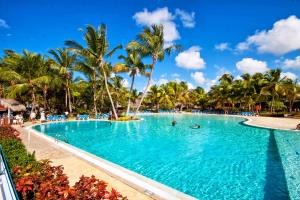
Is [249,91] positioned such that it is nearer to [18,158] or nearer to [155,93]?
[155,93]

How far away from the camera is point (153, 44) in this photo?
2667 cm

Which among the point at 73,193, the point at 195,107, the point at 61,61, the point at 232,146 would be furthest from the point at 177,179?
the point at 195,107

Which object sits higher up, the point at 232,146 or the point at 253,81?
the point at 253,81

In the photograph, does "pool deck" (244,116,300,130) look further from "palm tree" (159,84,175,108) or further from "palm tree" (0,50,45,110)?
"palm tree" (0,50,45,110)

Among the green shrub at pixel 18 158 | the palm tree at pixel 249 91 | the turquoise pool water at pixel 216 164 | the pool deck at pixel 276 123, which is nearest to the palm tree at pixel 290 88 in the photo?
the palm tree at pixel 249 91

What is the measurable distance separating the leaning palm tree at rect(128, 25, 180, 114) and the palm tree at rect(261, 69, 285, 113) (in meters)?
18.6

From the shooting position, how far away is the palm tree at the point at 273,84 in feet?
114

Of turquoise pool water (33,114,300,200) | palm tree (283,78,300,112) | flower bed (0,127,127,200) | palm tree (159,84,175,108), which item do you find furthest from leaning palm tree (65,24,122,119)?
palm tree (283,78,300,112)

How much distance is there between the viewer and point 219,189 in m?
6.47

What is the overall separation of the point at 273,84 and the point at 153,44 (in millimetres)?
21911

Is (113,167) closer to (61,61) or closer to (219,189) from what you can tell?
(219,189)

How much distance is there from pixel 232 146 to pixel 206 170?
202 inches

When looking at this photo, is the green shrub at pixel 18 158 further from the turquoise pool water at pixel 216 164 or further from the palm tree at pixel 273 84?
the palm tree at pixel 273 84

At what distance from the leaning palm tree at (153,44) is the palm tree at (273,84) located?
60.9 feet
